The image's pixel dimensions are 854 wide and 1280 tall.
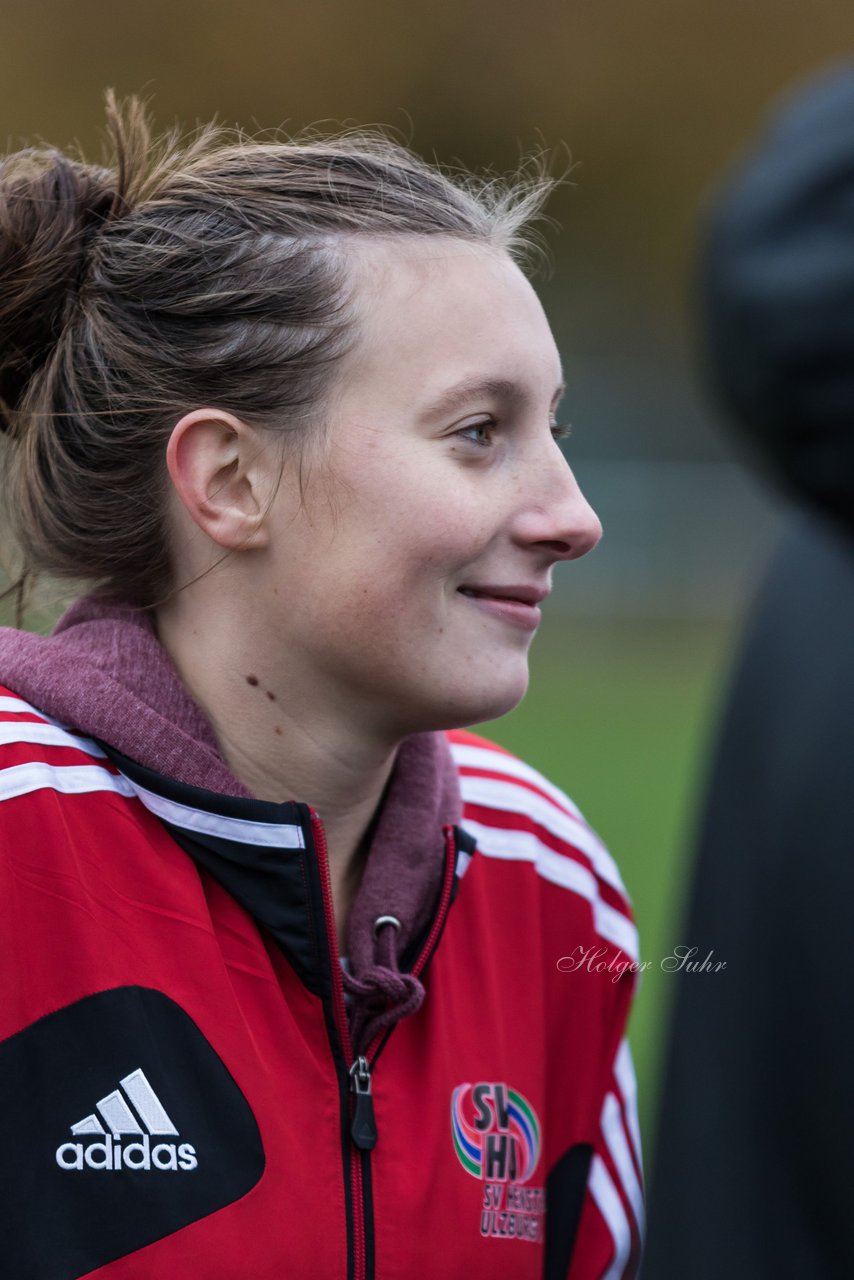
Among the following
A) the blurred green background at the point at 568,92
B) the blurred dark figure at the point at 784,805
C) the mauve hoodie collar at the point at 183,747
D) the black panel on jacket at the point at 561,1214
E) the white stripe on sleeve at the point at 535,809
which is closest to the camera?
the blurred dark figure at the point at 784,805

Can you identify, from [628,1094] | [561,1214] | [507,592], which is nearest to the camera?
[507,592]

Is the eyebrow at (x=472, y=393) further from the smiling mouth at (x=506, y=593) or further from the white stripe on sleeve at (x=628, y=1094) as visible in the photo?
the white stripe on sleeve at (x=628, y=1094)

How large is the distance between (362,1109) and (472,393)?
0.98 metres

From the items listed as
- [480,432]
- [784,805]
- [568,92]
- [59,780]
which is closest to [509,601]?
[480,432]

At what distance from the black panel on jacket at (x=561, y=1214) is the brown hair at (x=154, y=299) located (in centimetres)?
106

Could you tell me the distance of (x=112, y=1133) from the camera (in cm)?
185

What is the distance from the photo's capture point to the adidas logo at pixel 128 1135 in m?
1.83

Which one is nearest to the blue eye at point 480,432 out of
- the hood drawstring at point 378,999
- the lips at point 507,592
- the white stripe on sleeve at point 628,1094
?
the lips at point 507,592

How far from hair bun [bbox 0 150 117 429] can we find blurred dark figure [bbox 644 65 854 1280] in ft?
5.02

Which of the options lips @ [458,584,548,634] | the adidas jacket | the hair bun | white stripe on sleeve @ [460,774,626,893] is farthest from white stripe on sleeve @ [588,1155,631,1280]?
the hair bun

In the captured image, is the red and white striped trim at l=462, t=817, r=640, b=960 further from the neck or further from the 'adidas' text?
the 'adidas' text

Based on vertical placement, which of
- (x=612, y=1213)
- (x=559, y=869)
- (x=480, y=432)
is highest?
(x=480, y=432)

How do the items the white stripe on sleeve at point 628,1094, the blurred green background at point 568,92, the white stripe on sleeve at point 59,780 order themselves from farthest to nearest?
the blurred green background at point 568,92
the white stripe on sleeve at point 628,1094
the white stripe on sleeve at point 59,780

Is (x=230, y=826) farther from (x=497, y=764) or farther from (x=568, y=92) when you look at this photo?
(x=568, y=92)
